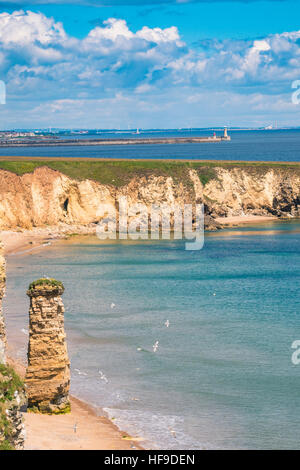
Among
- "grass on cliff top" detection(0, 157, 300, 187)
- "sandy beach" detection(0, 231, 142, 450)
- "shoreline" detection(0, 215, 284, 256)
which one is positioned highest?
"grass on cliff top" detection(0, 157, 300, 187)

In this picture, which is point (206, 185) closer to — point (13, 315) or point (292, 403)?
point (13, 315)

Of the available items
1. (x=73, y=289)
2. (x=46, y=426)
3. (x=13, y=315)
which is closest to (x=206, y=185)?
(x=73, y=289)

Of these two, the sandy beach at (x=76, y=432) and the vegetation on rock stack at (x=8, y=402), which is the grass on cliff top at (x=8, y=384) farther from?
the sandy beach at (x=76, y=432)

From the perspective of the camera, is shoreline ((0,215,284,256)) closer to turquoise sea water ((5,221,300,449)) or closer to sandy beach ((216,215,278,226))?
sandy beach ((216,215,278,226))

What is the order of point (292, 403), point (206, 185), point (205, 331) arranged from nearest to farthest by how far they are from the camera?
point (292, 403)
point (205, 331)
point (206, 185)

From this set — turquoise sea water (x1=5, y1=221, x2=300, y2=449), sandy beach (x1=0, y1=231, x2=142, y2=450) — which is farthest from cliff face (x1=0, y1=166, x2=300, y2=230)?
sandy beach (x1=0, y1=231, x2=142, y2=450)

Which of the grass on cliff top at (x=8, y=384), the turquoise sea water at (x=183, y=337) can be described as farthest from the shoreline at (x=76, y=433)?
the grass on cliff top at (x=8, y=384)

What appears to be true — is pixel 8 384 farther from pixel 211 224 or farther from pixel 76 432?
pixel 211 224
